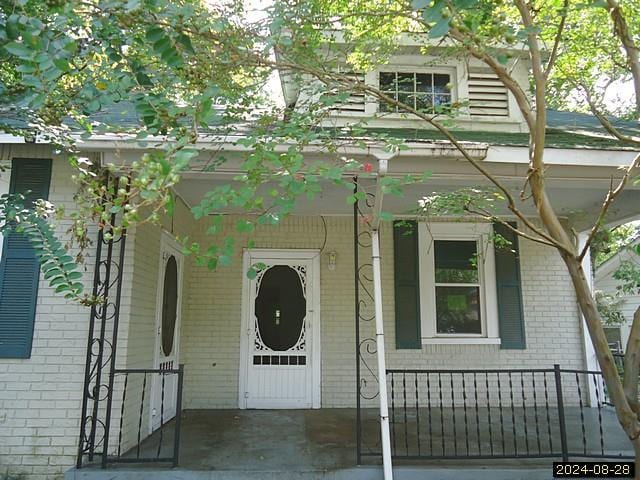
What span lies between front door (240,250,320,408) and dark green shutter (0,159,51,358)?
2.68 meters

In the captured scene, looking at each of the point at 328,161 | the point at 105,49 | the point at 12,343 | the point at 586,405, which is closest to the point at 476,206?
the point at 328,161

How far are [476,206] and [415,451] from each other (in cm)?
232

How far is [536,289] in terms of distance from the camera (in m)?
6.52

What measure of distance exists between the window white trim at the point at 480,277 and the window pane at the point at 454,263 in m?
0.08

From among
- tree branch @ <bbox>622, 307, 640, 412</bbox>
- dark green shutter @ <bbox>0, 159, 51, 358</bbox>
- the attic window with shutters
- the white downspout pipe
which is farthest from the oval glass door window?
tree branch @ <bbox>622, 307, 640, 412</bbox>

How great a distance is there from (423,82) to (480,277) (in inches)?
110

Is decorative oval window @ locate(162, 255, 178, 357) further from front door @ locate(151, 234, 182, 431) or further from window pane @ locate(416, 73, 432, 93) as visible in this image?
window pane @ locate(416, 73, 432, 93)

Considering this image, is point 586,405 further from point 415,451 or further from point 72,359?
point 72,359

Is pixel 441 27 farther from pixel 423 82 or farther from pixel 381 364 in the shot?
pixel 423 82

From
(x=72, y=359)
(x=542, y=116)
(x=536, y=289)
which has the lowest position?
(x=72, y=359)

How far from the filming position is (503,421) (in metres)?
5.49

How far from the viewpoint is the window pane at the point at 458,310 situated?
6367 millimetres

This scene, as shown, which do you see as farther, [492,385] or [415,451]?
[492,385]

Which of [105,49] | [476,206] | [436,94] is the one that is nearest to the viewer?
[105,49]
